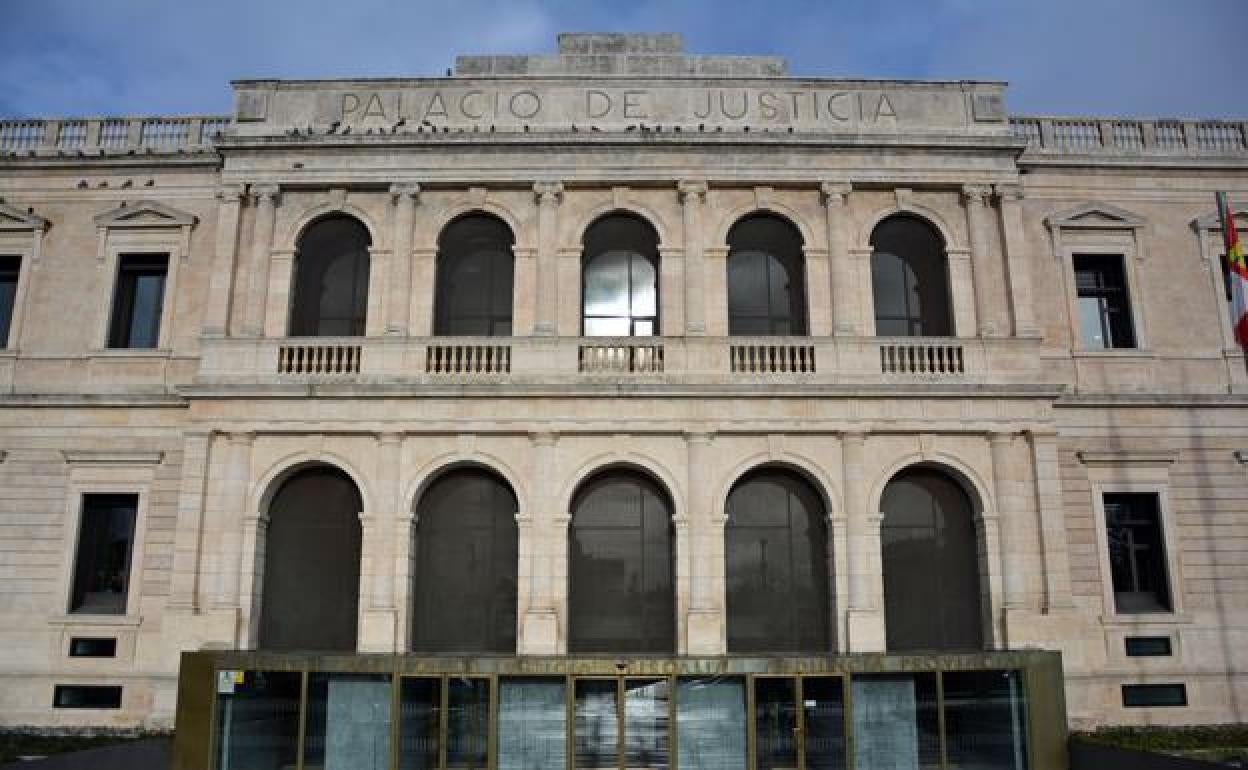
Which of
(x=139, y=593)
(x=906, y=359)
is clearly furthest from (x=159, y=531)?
(x=906, y=359)

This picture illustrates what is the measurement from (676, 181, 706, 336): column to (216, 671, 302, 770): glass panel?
10.9 m

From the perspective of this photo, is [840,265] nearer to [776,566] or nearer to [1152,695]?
[776,566]

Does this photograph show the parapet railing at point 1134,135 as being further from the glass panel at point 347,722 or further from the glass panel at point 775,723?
the glass panel at point 347,722

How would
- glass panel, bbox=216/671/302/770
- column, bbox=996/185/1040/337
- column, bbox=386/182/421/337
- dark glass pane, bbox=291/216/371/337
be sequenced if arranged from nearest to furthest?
glass panel, bbox=216/671/302/770 → column, bbox=386/182/421/337 → column, bbox=996/185/1040/337 → dark glass pane, bbox=291/216/371/337

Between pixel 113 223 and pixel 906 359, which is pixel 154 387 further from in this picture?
pixel 906 359

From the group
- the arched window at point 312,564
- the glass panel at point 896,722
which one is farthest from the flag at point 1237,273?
the arched window at point 312,564

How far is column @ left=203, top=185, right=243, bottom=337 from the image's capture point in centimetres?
2234

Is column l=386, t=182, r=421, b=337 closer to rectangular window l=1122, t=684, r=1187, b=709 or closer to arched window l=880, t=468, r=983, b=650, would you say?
arched window l=880, t=468, r=983, b=650

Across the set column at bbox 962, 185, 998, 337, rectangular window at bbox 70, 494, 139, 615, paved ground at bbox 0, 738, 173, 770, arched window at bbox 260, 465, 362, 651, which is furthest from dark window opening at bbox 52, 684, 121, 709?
column at bbox 962, 185, 998, 337

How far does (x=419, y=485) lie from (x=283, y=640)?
14.9ft

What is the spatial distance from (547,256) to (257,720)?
11.3m

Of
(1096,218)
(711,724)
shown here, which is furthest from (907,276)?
(711,724)

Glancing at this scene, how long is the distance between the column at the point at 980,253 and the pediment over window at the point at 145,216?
1845cm

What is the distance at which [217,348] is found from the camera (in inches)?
870
